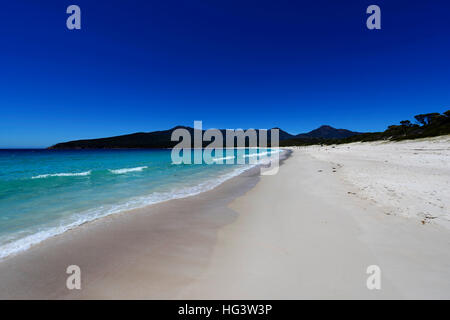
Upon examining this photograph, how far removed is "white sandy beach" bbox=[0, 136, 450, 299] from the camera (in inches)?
104

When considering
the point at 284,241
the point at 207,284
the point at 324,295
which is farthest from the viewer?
Result: the point at 284,241

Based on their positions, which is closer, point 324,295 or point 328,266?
point 324,295

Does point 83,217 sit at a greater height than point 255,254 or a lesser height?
lesser

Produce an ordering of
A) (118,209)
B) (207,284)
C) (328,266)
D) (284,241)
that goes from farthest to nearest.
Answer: (118,209) → (284,241) → (328,266) → (207,284)

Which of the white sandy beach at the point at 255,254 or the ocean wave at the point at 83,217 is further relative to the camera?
the ocean wave at the point at 83,217

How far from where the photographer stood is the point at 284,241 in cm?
399

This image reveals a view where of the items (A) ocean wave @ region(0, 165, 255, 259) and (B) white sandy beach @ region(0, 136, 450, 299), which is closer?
(B) white sandy beach @ region(0, 136, 450, 299)

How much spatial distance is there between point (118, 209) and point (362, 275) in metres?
7.59

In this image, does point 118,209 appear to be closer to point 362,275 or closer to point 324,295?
point 324,295

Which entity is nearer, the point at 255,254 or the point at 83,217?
the point at 255,254

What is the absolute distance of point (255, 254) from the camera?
3539 millimetres

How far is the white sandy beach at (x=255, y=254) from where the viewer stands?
265 cm
